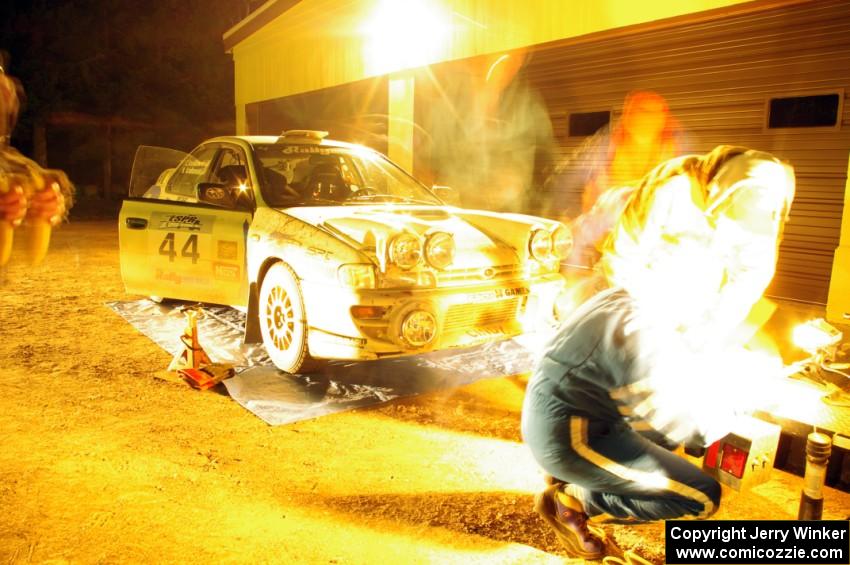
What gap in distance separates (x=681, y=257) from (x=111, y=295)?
6712 millimetres

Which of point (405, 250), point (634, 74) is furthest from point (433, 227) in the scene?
point (634, 74)

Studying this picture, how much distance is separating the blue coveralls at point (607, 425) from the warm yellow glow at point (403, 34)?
8.12 metres

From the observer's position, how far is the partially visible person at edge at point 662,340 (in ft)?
6.25

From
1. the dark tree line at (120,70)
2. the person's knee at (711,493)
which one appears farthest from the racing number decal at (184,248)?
the dark tree line at (120,70)

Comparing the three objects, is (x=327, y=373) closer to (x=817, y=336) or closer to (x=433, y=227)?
(x=433, y=227)

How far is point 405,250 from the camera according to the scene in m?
3.78

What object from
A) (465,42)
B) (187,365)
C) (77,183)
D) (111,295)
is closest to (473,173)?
(465,42)

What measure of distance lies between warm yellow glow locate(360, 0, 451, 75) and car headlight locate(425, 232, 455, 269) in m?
6.25

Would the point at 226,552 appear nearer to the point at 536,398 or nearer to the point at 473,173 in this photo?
the point at 536,398

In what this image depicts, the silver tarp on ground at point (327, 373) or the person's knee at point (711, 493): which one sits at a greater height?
the person's knee at point (711, 493)

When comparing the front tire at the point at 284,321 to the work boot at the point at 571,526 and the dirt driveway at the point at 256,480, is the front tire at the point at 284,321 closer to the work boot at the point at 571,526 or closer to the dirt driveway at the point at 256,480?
the dirt driveway at the point at 256,480

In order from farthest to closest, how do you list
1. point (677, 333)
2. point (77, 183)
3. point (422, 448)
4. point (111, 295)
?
point (77, 183), point (111, 295), point (422, 448), point (677, 333)

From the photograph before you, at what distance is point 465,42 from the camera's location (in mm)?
8820

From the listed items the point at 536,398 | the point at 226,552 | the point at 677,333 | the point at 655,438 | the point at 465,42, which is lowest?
the point at 226,552
